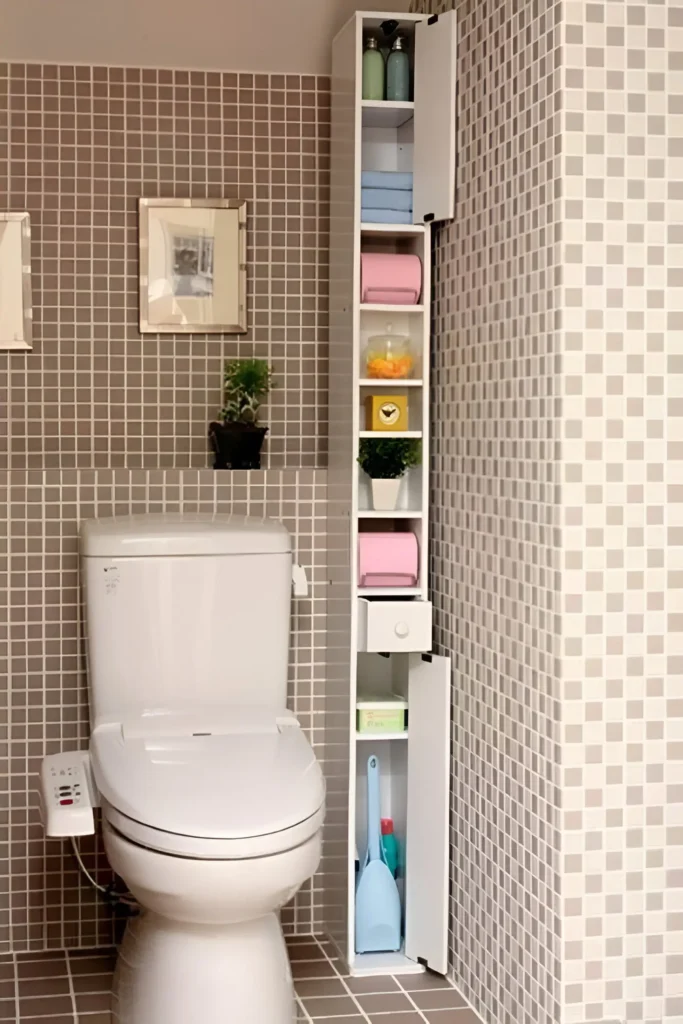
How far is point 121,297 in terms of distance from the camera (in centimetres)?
287

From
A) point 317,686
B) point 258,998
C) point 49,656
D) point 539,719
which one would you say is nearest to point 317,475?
→ point 317,686

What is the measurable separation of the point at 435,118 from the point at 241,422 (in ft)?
2.53

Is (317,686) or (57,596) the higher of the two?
(57,596)

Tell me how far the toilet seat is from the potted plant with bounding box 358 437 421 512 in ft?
1.65

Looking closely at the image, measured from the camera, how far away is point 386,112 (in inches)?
105

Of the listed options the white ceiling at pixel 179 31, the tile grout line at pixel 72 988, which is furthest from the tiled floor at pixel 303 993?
the white ceiling at pixel 179 31

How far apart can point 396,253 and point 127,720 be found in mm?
1144

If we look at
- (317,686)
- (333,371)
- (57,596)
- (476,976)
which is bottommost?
(476,976)

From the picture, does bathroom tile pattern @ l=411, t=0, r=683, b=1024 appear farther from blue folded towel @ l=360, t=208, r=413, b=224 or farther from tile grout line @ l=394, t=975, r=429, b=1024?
blue folded towel @ l=360, t=208, r=413, b=224

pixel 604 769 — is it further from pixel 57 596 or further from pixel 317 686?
pixel 57 596

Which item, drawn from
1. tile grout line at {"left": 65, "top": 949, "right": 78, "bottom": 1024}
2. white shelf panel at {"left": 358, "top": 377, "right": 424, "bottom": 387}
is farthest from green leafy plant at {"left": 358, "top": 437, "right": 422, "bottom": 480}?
tile grout line at {"left": 65, "top": 949, "right": 78, "bottom": 1024}

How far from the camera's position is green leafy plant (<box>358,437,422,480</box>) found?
261 centimetres

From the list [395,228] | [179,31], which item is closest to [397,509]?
[395,228]

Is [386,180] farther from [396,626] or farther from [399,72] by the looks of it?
Result: [396,626]
